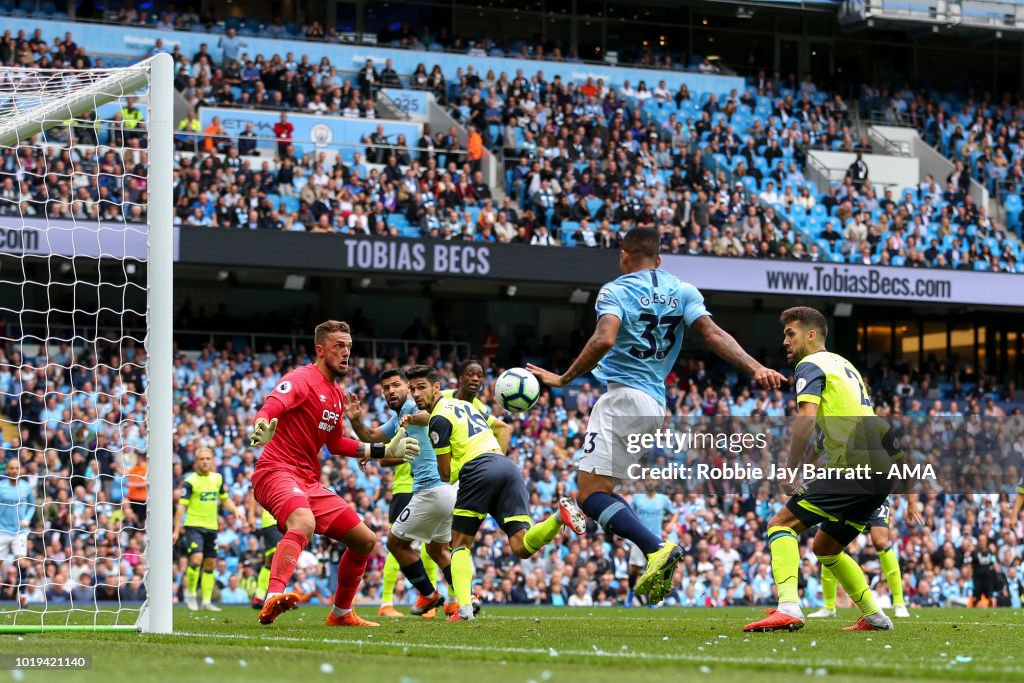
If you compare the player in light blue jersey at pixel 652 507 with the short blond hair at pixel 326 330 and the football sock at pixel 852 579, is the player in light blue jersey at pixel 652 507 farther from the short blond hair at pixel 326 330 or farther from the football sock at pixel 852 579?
the short blond hair at pixel 326 330

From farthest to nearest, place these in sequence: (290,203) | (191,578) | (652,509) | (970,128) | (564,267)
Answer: (970,128), (564,267), (290,203), (652,509), (191,578)

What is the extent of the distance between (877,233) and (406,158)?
10175mm

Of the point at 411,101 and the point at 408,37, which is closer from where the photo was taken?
the point at 411,101

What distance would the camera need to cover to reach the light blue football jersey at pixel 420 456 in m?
12.6

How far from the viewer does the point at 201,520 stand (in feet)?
56.7

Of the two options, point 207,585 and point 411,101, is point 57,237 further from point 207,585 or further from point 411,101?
point 411,101

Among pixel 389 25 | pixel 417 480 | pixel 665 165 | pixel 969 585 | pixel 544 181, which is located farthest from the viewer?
pixel 389 25

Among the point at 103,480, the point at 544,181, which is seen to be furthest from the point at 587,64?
the point at 103,480

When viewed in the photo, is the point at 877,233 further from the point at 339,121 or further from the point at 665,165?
the point at 339,121

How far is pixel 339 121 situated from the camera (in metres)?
30.1

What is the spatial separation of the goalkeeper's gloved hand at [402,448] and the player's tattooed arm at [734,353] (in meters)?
2.42

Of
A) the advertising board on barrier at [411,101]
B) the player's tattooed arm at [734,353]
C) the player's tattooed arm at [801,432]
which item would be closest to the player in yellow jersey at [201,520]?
the player's tattooed arm at [734,353]

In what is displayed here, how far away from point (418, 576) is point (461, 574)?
142 centimetres

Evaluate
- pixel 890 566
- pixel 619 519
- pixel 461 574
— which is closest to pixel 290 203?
pixel 890 566
